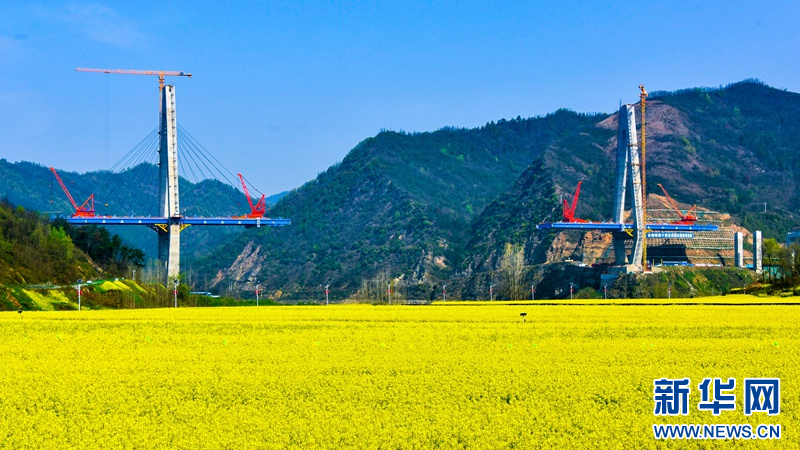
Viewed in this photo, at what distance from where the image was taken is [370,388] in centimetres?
3272

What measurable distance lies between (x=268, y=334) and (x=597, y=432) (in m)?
37.1

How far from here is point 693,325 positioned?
64.8 meters

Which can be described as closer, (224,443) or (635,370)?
(224,443)

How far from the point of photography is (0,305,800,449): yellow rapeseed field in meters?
25.8

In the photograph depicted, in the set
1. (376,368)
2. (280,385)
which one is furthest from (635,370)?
(280,385)

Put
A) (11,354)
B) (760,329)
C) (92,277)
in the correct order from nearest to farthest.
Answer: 1. (11,354)
2. (760,329)
3. (92,277)

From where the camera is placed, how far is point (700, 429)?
85.9 ft

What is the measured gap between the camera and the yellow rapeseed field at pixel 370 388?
2575 centimetres

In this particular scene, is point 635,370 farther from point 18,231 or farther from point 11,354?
point 18,231

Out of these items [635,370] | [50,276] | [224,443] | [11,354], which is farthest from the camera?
[50,276]

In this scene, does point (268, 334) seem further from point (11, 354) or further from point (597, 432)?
point (597, 432)

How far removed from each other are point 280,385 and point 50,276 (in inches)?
5022

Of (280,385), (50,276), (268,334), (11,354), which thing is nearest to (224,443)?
(280,385)

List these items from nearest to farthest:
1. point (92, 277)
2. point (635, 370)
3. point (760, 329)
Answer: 1. point (635, 370)
2. point (760, 329)
3. point (92, 277)
